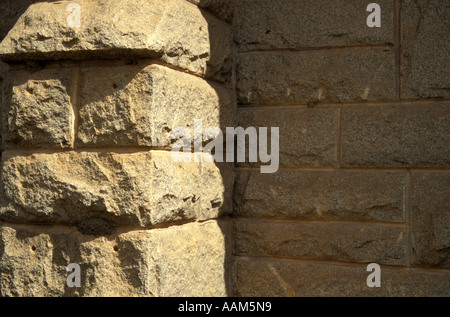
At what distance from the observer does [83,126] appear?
8.95 feet

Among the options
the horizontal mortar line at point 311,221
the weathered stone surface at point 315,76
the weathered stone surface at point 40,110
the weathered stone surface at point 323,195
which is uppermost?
the weathered stone surface at point 315,76

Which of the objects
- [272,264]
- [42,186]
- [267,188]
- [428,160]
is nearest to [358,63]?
[428,160]

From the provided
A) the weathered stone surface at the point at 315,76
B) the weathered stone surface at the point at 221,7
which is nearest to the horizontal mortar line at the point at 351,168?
the weathered stone surface at the point at 315,76

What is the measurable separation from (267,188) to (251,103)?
0.52 m

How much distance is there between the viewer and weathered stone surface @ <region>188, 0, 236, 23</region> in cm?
319

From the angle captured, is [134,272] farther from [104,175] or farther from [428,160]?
[428,160]

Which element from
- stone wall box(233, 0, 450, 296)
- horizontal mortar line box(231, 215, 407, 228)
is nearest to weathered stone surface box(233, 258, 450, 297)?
stone wall box(233, 0, 450, 296)

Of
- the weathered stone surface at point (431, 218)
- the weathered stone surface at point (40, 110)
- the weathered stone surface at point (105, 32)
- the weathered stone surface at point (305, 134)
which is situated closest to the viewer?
the weathered stone surface at point (105, 32)

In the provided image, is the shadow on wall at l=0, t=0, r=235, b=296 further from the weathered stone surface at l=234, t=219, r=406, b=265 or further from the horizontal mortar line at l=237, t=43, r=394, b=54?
the horizontal mortar line at l=237, t=43, r=394, b=54

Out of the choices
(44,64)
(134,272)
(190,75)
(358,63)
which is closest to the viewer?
(134,272)

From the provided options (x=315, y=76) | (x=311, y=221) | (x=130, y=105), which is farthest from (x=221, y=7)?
(x=311, y=221)

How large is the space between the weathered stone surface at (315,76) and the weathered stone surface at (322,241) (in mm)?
724

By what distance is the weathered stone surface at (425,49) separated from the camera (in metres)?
3.12

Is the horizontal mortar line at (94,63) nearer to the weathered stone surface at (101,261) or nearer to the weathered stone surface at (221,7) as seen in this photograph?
the weathered stone surface at (221,7)
